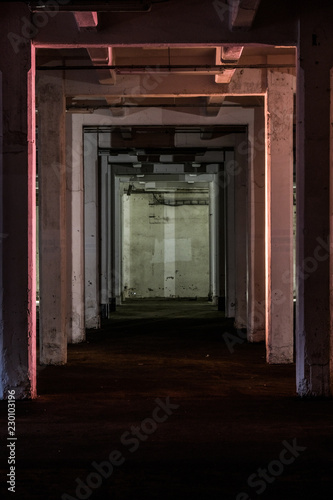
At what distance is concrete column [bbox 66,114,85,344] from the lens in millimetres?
11055

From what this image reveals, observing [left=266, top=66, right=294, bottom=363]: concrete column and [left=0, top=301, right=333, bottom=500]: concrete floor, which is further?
[left=266, top=66, right=294, bottom=363]: concrete column

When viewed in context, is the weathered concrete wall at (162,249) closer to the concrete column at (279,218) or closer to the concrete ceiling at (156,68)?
the concrete ceiling at (156,68)

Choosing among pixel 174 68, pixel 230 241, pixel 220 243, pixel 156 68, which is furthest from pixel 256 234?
pixel 220 243

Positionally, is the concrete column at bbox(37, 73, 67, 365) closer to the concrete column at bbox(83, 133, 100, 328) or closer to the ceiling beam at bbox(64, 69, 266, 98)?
the ceiling beam at bbox(64, 69, 266, 98)

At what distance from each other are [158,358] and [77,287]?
263 centimetres

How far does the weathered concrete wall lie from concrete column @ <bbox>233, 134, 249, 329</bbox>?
31.8ft

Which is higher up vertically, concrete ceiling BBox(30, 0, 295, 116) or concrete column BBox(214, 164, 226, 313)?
concrete ceiling BBox(30, 0, 295, 116)

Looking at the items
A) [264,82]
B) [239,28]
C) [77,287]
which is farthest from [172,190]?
[239,28]

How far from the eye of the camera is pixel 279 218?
8.55 meters

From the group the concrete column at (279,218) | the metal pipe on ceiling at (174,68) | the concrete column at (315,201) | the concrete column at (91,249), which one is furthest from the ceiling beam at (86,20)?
the concrete column at (91,249)

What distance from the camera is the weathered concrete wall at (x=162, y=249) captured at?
76.9ft

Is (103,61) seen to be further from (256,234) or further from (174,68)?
(256,234)

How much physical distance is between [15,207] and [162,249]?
678 inches

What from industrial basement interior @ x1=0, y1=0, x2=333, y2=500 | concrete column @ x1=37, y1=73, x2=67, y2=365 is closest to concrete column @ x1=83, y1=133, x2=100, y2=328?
industrial basement interior @ x1=0, y1=0, x2=333, y2=500
